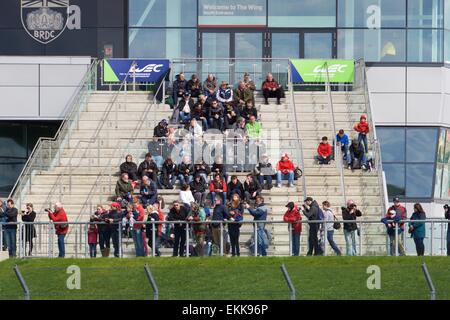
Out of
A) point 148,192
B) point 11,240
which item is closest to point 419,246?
point 148,192

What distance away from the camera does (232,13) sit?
5797 cm

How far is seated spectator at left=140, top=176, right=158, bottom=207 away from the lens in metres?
47.4

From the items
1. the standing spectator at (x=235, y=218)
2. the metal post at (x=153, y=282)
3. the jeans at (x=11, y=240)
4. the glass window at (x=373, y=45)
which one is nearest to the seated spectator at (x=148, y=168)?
the standing spectator at (x=235, y=218)

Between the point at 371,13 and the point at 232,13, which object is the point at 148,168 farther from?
the point at 371,13

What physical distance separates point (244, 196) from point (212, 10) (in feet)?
40.2

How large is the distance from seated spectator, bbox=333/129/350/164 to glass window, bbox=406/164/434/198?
6015 millimetres

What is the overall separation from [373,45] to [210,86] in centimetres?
659

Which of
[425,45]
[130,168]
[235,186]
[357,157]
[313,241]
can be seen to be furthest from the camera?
[425,45]

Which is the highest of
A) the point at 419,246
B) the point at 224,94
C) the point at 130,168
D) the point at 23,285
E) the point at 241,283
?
the point at 224,94

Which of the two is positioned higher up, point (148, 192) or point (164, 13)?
point (164, 13)

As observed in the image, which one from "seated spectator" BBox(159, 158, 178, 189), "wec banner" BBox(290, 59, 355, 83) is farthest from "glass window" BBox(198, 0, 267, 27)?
"seated spectator" BBox(159, 158, 178, 189)

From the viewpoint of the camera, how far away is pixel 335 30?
57812 mm

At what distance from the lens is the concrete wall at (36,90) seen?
2234 inches

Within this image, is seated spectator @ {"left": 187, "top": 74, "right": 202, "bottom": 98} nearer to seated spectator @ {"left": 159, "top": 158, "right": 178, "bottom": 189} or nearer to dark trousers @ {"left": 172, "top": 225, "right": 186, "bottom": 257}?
seated spectator @ {"left": 159, "top": 158, "right": 178, "bottom": 189}
